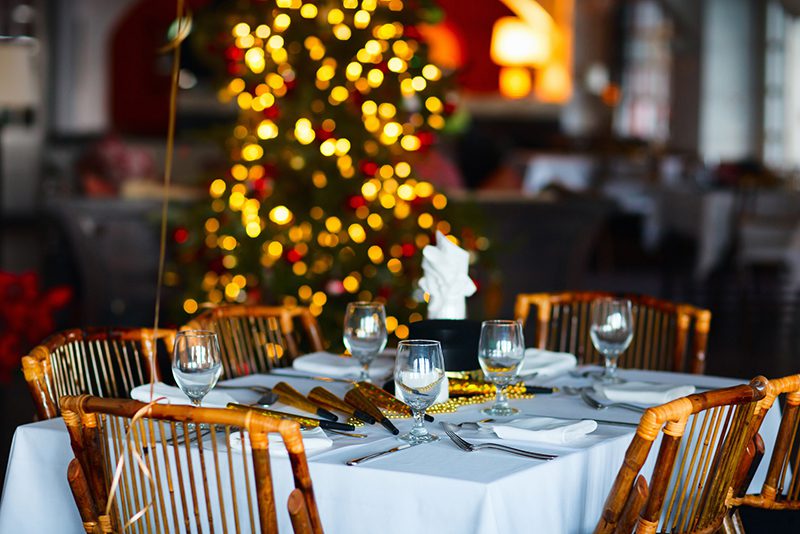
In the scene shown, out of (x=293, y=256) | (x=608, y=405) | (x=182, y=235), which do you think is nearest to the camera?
(x=608, y=405)

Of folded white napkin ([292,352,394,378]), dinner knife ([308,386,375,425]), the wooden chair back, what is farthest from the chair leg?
the wooden chair back

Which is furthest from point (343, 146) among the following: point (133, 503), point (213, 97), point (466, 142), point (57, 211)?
point (213, 97)

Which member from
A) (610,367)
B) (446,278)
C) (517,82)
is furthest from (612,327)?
(517,82)

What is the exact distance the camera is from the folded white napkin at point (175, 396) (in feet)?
7.26

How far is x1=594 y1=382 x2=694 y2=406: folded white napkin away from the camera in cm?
236

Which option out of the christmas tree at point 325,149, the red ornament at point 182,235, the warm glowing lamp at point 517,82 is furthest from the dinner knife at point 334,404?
the warm glowing lamp at point 517,82

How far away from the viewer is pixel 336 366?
107 inches

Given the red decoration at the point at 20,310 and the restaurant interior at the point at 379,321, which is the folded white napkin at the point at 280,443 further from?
the red decoration at the point at 20,310

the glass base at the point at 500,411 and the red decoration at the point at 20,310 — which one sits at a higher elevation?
the red decoration at the point at 20,310

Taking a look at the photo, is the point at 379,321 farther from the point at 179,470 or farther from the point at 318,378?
the point at 179,470

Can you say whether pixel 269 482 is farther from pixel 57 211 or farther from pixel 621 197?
pixel 621 197

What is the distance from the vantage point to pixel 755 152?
13812 millimetres

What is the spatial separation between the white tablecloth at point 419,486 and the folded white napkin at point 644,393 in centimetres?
16

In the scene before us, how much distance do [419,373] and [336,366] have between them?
2.55 ft
